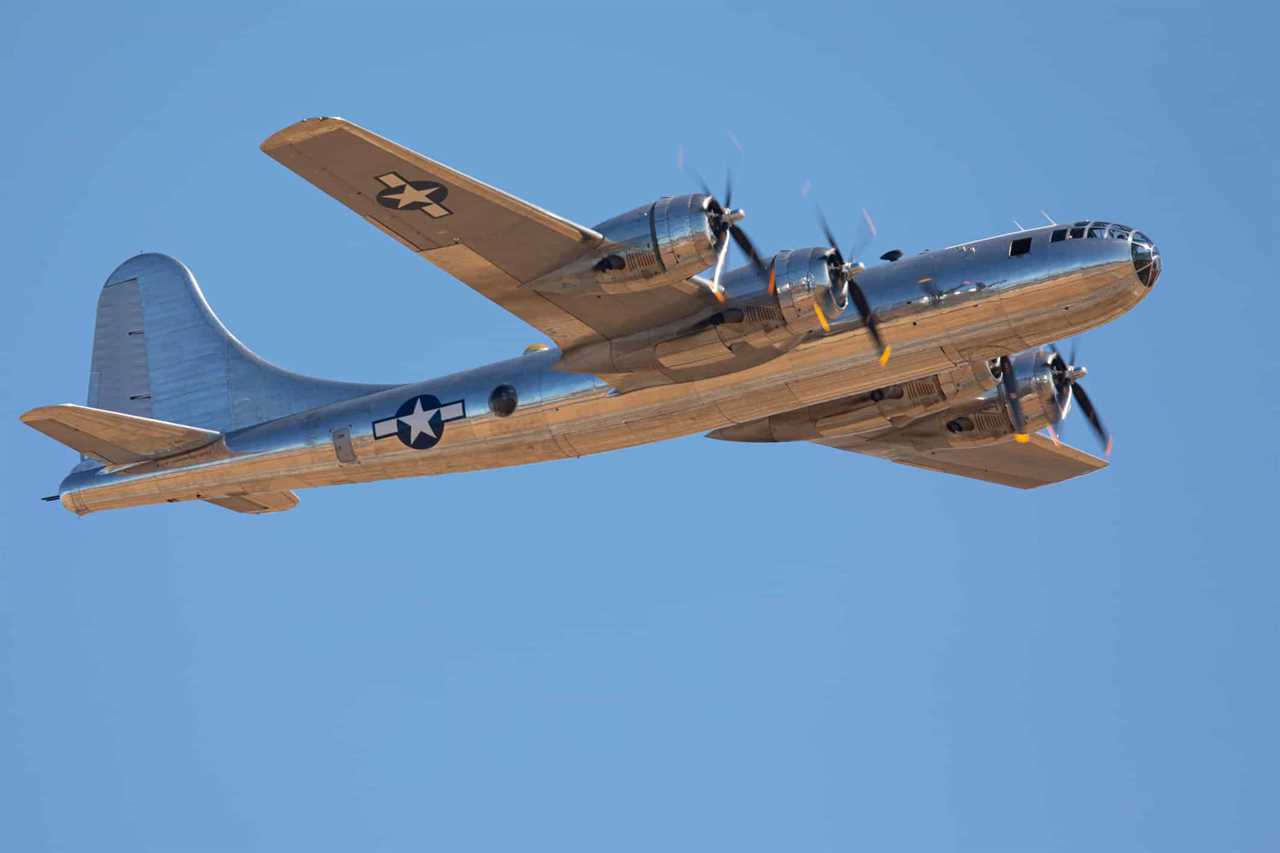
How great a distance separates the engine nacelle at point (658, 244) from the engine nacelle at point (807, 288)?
4.15ft

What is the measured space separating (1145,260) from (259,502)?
15.6 m

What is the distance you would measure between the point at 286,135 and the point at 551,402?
656cm

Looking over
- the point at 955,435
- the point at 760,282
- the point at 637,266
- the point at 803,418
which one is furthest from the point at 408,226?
the point at 955,435

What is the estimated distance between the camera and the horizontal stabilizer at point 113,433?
1088 inches

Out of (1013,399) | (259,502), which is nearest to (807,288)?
(1013,399)

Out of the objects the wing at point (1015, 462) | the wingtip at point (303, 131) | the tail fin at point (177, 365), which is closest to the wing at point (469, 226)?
the wingtip at point (303, 131)

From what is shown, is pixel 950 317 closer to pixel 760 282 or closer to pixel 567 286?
pixel 760 282

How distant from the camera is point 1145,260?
25.2 meters

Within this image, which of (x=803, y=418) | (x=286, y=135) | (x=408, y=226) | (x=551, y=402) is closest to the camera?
(x=286, y=135)

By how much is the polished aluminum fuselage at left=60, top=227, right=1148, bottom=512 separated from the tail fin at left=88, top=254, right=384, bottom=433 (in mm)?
681

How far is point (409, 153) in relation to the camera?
2345 centimetres

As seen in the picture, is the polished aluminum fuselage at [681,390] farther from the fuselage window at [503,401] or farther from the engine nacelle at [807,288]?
the engine nacelle at [807,288]

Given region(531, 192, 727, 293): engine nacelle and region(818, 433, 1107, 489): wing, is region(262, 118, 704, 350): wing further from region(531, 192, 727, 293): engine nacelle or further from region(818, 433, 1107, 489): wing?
region(818, 433, 1107, 489): wing

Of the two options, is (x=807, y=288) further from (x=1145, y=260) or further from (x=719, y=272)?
(x=1145, y=260)
